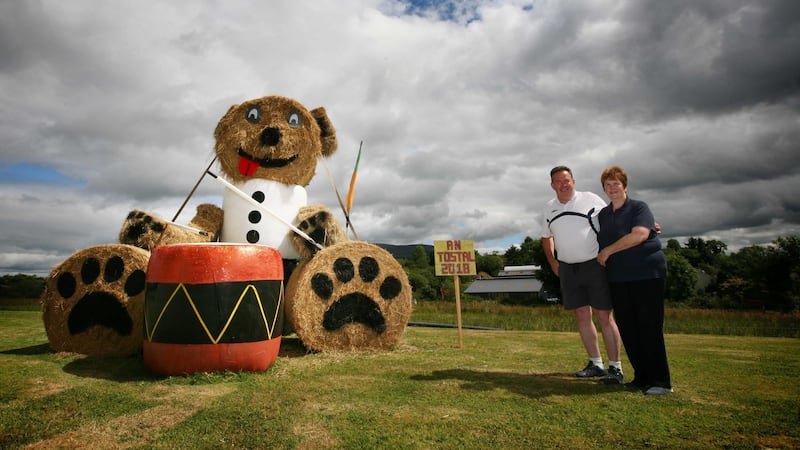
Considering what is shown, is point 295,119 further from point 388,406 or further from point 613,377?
point 613,377

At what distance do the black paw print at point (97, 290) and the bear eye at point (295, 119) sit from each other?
2776mm

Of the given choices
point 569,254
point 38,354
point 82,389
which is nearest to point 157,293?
point 82,389

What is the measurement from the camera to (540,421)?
10.3ft

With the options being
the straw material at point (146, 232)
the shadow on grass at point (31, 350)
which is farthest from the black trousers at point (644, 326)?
the shadow on grass at point (31, 350)

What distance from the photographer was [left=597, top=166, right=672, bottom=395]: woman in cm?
388

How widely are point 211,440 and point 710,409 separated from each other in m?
3.57

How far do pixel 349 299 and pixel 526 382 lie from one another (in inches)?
105

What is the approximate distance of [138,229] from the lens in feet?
18.5

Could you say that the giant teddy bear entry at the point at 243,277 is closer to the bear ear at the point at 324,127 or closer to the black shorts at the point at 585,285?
the bear ear at the point at 324,127

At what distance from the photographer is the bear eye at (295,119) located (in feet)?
21.4

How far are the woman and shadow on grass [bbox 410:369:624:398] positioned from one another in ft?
1.15

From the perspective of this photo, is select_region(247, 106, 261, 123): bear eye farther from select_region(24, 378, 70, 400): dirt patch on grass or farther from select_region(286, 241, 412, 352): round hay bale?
select_region(24, 378, 70, 400): dirt patch on grass

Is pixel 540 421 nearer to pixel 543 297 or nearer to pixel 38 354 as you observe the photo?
pixel 38 354

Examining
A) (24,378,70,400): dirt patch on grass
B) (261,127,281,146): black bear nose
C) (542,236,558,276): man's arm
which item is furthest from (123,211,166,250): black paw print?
(542,236,558,276): man's arm
